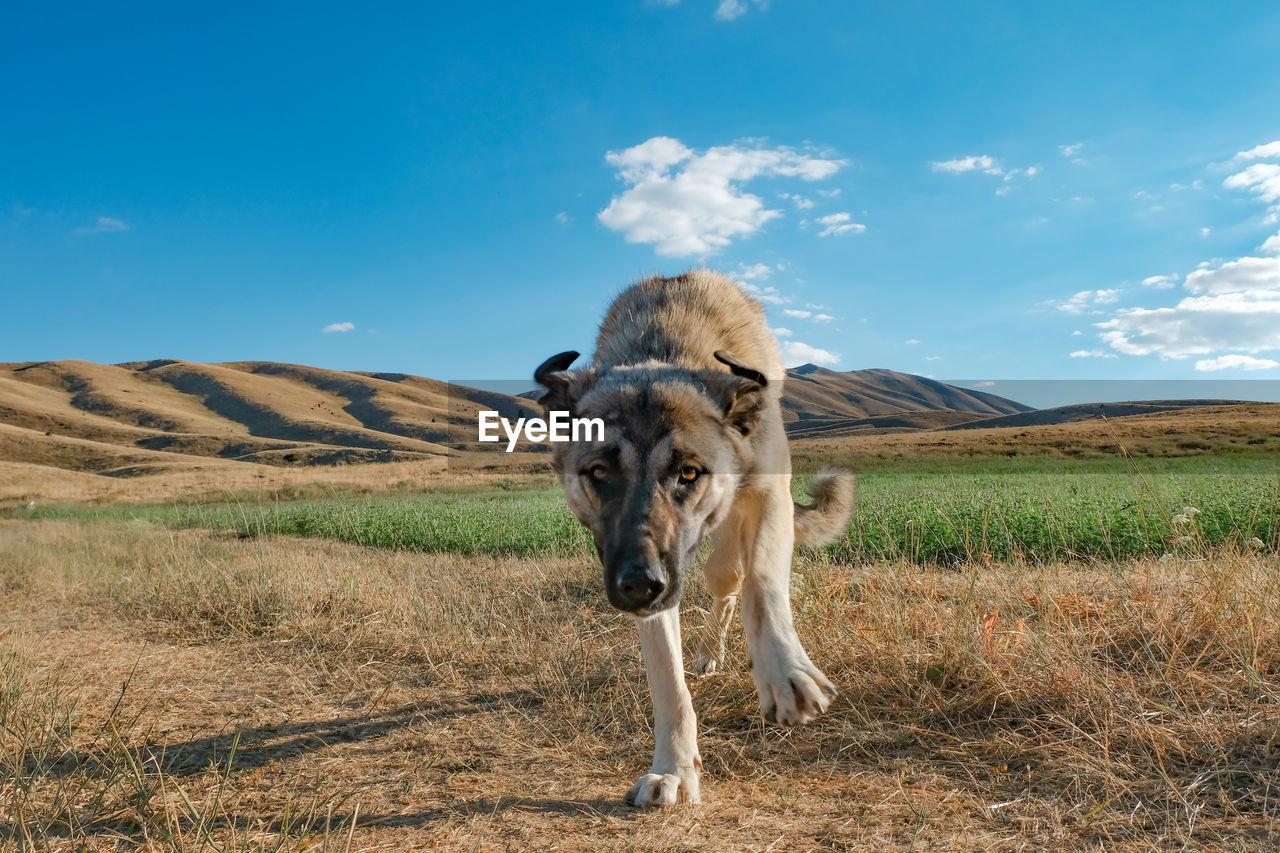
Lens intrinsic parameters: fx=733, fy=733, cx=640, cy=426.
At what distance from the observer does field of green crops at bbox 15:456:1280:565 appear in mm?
9638

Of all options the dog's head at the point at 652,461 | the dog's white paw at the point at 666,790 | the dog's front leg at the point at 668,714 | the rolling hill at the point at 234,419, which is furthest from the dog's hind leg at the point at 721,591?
the rolling hill at the point at 234,419

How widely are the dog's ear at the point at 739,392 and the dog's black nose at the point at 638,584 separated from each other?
1.10 metres

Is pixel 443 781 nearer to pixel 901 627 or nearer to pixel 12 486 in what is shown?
pixel 901 627

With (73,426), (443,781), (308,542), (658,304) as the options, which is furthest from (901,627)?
(73,426)

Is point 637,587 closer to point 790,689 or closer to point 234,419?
point 790,689

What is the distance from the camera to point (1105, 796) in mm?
3369

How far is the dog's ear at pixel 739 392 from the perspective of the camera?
363 centimetres

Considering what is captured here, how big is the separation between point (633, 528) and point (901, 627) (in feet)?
9.31

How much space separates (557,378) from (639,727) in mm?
2281

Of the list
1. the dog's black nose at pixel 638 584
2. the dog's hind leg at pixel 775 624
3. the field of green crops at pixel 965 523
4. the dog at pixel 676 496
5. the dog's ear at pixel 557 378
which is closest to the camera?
the dog's black nose at pixel 638 584

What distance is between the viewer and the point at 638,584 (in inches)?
116

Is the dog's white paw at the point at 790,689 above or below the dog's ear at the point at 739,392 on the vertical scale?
below

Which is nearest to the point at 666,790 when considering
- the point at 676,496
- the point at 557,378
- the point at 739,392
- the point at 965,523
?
the point at 676,496

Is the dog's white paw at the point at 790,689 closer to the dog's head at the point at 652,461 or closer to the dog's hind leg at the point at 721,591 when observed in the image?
the dog's head at the point at 652,461
